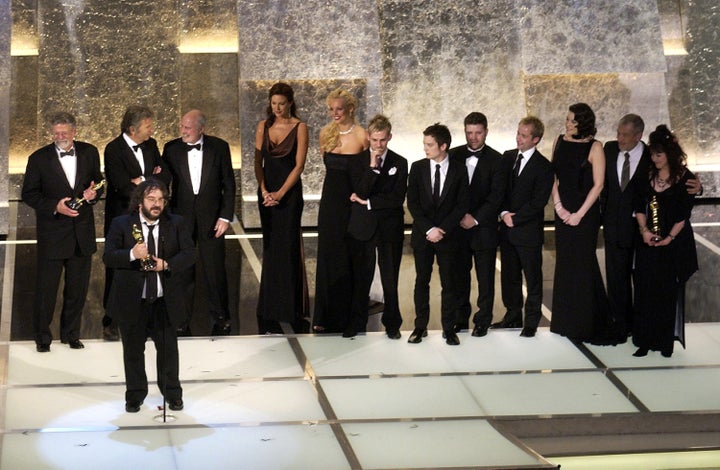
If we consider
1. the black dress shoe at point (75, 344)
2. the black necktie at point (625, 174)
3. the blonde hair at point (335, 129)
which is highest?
the blonde hair at point (335, 129)

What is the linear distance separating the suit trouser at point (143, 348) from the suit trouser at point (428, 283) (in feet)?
6.30

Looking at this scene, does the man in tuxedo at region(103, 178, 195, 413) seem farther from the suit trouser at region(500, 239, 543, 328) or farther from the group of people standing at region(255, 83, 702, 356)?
the suit trouser at region(500, 239, 543, 328)

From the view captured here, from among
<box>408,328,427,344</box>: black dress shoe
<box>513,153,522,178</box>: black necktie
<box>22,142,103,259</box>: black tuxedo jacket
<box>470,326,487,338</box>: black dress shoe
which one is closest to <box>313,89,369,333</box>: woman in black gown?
<box>408,328,427,344</box>: black dress shoe

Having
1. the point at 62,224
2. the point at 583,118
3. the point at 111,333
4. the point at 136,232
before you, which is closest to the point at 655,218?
the point at 583,118

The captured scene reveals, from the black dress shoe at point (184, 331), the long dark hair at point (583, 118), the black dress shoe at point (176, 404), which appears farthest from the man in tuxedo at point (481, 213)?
the black dress shoe at point (176, 404)

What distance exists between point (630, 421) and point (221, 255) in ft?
9.93

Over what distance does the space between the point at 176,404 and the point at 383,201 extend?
2044 mm

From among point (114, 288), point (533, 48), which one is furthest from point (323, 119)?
point (114, 288)

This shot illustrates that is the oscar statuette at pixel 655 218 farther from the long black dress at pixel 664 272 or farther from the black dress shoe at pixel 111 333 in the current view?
the black dress shoe at pixel 111 333

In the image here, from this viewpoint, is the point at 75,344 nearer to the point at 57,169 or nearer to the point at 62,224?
the point at 62,224

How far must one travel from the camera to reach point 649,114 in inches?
469

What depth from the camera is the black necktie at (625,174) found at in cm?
788

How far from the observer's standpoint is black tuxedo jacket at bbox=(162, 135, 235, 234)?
8.22 meters

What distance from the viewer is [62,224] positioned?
759cm
